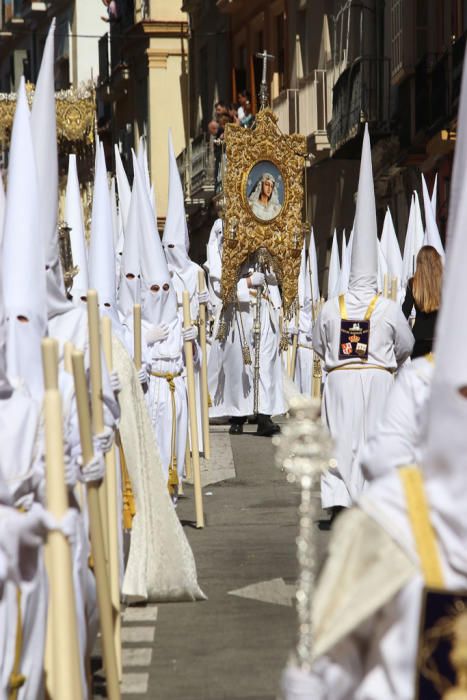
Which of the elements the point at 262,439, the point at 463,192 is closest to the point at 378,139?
the point at 262,439

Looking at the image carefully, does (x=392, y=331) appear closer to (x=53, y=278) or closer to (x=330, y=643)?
(x=53, y=278)

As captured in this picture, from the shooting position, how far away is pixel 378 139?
31266mm

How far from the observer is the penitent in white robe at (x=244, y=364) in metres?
20.7

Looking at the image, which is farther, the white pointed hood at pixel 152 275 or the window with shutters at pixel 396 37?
the window with shutters at pixel 396 37

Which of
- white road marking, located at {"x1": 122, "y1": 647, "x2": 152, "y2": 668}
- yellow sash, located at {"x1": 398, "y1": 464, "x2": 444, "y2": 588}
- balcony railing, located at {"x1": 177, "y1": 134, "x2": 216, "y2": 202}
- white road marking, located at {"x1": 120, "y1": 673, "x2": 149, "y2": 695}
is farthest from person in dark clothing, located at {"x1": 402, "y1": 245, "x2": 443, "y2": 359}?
balcony railing, located at {"x1": 177, "y1": 134, "x2": 216, "y2": 202}

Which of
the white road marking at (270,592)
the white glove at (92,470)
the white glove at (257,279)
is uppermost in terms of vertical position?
the white glove at (92,470)

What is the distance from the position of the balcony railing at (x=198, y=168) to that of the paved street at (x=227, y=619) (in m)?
Result: 32.0

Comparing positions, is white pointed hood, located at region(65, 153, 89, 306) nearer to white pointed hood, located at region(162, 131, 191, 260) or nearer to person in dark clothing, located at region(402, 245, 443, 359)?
person in dark clothing, located at region(402, 245, 443, 359)

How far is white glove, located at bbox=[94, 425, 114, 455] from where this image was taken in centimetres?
716

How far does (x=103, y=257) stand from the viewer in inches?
535

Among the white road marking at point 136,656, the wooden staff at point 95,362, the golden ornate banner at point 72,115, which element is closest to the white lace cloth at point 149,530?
the white road marking at point 136,656

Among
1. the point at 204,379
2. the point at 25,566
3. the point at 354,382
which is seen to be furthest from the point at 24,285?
the point at 204,379

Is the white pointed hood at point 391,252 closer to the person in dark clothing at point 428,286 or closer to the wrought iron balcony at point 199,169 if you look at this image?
the person in dark clothing at point 428,286

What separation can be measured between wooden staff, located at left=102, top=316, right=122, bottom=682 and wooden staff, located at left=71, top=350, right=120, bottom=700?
709 mm
